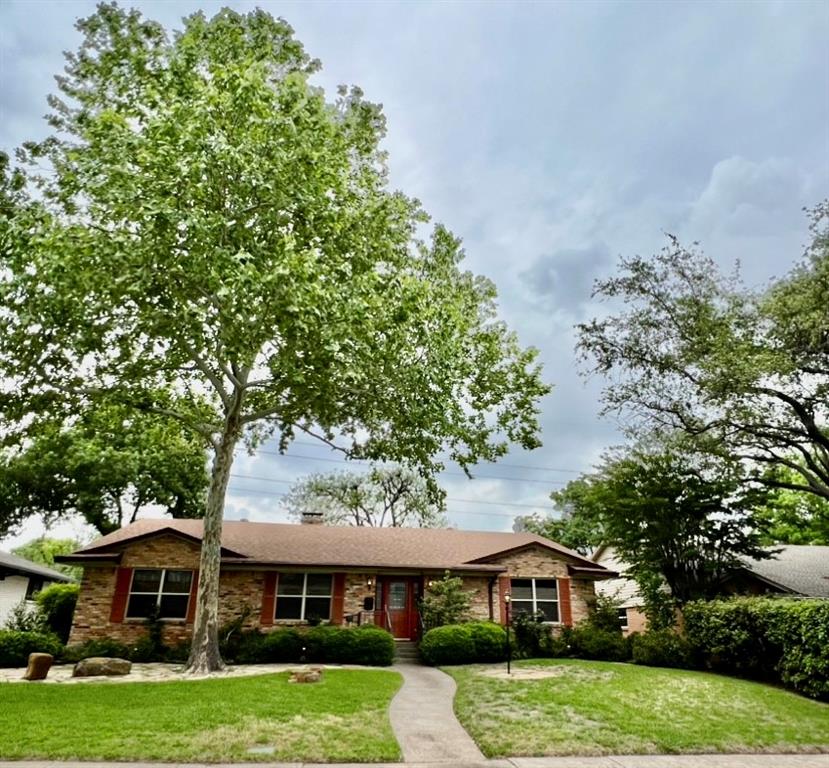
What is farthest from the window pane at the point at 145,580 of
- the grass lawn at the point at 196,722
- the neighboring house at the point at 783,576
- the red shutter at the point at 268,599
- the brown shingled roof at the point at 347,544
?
the neighboring house at the point at 783,576

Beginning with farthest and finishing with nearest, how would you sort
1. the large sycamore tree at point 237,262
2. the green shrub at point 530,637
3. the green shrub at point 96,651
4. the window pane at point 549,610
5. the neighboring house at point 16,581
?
the neighboring house at point 16,581, the window pane at point 549,610, the green shrub at point 530,637, the green shrub at point 96,651, the large sycamore tree at point 237,262

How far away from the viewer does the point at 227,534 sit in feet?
71.1

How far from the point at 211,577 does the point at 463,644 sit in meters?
7.96

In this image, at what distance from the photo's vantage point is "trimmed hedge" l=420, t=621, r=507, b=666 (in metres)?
17.0

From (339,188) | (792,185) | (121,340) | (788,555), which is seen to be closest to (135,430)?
(121,340)

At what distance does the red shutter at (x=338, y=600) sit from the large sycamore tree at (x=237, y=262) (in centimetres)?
561

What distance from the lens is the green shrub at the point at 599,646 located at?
58.0 ft

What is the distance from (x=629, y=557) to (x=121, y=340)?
18.1 m

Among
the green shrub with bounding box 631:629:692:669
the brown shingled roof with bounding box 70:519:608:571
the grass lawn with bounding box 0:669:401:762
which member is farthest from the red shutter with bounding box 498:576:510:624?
the grass lawn with bounding box 0:669:401:762

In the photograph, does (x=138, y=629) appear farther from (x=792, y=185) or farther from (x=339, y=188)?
(x=792, y=185)

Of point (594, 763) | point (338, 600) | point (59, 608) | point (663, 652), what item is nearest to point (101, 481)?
point (59, 608)

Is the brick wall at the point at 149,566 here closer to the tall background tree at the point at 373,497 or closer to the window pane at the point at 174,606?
the window pane at the point at 174,606

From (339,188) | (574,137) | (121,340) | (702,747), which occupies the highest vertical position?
(574,137)

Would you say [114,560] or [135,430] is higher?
[135,430]
